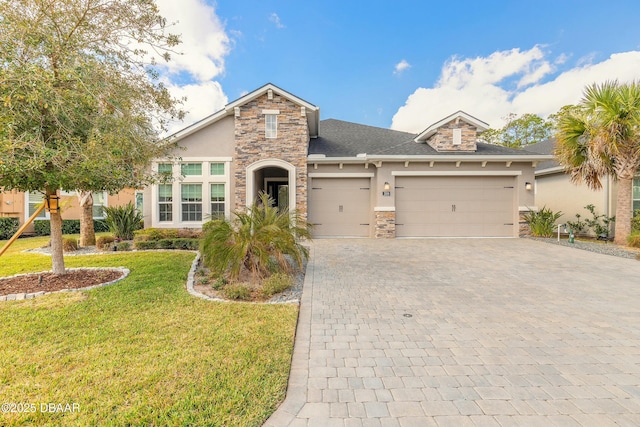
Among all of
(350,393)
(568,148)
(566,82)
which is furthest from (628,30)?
(350,393)

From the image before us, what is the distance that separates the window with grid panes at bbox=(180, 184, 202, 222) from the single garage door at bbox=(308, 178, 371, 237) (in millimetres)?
4621

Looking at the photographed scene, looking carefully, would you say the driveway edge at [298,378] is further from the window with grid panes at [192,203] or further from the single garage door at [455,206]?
the window with grid panes at [192,203]

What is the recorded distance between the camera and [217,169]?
37.9 ft

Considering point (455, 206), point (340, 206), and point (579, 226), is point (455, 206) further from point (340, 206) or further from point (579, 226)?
point (579, 226)

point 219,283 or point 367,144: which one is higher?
point 367,144

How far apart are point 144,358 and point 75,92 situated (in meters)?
4.13

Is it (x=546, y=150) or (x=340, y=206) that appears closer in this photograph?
(x=340, y=206)

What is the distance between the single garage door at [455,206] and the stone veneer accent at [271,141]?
4.20 metres

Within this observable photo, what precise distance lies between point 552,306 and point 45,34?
9026 mm

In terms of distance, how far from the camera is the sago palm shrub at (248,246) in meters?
5.44

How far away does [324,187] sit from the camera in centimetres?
1188

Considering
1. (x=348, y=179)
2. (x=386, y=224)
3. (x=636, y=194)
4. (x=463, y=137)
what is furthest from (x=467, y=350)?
(x=636, y=194)

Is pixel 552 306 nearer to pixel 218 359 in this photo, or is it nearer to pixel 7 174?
pixel 218 359

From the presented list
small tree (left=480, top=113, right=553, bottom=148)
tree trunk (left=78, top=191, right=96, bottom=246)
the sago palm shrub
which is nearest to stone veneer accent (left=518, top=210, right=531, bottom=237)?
the sago palm shrub
